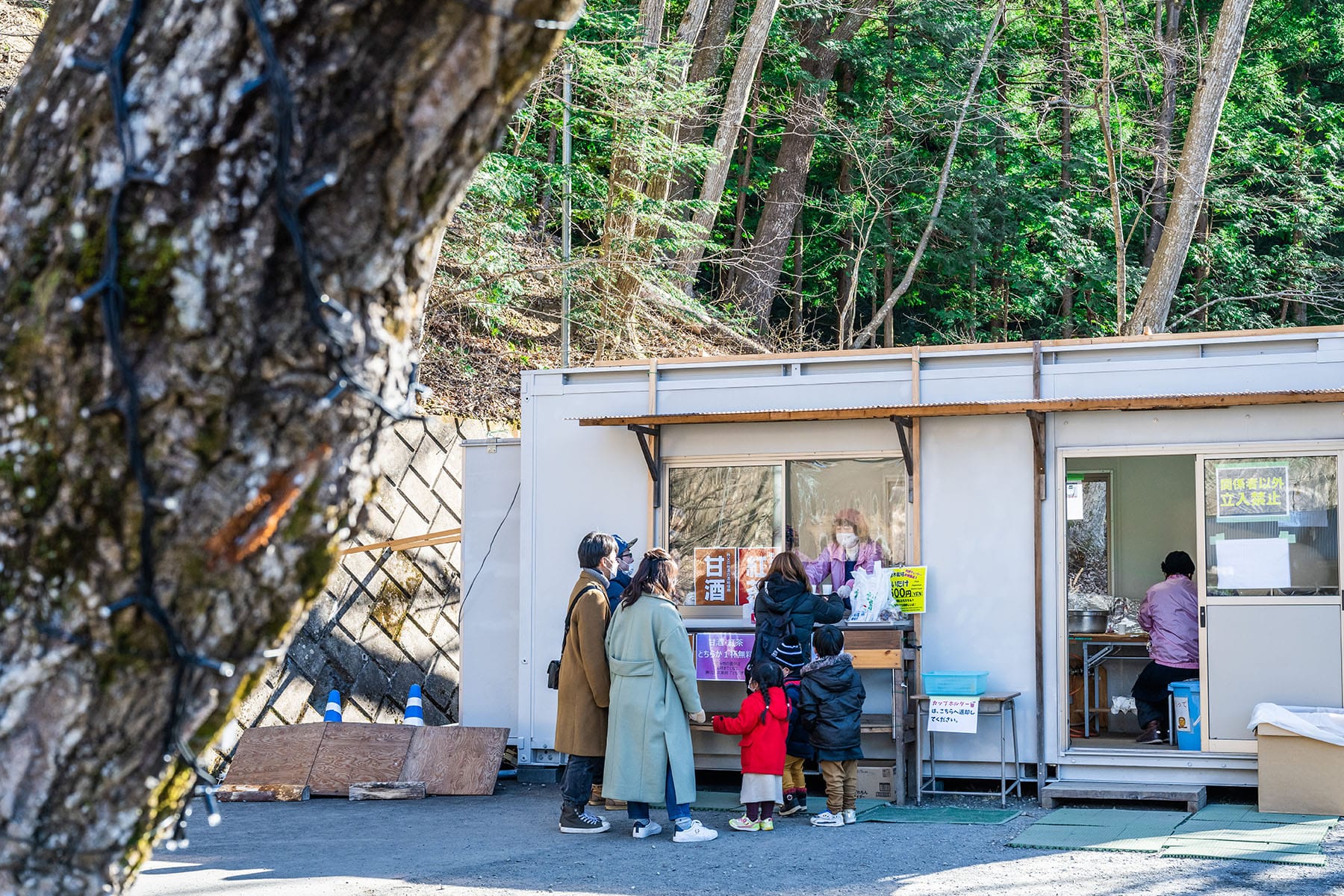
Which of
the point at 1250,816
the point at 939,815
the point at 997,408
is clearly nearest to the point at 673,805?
the point at 939,815

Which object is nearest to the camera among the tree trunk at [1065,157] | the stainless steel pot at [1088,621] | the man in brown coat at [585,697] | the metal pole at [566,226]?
the man in brown coat at [585,697]

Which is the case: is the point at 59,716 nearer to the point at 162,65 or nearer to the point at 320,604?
the point at 162,65

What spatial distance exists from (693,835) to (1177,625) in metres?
4.60

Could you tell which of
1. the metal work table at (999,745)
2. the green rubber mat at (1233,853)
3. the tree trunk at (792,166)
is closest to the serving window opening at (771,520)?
the metal work table at (999,745)

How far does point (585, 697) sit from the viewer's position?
27.3 ft

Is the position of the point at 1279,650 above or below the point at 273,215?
below

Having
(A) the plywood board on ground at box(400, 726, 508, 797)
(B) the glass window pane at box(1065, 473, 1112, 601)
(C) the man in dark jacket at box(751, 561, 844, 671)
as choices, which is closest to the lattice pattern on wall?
(A) the plywood board on ground at box(400, 726, 508, 797)

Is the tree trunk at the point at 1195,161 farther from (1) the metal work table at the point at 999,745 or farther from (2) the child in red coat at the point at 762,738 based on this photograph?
(2) the child in red coat at the point at 762,738

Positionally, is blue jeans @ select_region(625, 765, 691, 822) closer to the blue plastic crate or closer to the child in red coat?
the child in red coat

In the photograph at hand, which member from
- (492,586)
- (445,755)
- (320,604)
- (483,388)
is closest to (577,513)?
(492,586)

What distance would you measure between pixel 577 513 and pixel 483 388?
6197mm

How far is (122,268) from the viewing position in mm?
1844

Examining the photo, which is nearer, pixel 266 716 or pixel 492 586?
Result: pixel 492 586

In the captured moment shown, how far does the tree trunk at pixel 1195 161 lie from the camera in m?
15.4
